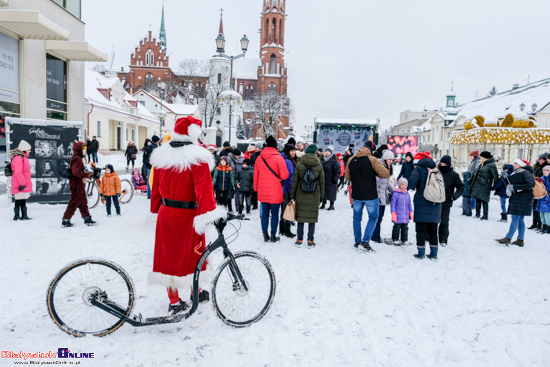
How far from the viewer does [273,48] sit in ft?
261

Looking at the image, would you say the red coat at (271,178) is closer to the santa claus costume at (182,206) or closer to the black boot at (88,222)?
the santa claus costume at (182,206)

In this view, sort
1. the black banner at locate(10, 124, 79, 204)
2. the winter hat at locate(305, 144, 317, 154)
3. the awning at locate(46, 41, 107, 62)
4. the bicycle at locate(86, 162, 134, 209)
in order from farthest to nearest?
the awning at locate(46, 41, 107, 62) → the bicycle at locate(86, 162, 134, 209) → the black banner at locate(10, 124, 79, 204) → the winter hat at locate(305, 144, 317, 154)

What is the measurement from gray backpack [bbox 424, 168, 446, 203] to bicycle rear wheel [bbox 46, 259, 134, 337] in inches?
187

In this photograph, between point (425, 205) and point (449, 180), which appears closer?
point (425, 205)

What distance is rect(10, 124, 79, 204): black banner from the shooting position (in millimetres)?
9180

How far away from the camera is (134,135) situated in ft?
127

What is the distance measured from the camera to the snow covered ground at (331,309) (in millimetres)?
3041

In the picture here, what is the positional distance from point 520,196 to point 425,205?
2.74m

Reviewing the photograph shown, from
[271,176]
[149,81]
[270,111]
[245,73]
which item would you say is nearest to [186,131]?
[271,176]

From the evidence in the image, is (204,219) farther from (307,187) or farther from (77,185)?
(77,185)

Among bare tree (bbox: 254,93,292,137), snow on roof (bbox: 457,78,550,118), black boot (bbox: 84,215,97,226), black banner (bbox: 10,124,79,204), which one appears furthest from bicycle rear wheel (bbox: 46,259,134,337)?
bare tree (bbox: 254,93,292,137)

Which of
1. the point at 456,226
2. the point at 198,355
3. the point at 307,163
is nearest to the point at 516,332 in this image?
the point at 198,355

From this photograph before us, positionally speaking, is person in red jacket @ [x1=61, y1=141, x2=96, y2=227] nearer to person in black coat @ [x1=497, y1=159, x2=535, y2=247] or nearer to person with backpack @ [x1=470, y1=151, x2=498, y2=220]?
person in black coat @ [x1=497, y1=159, x2=535, y2=247]

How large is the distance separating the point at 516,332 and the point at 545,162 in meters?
7.02
